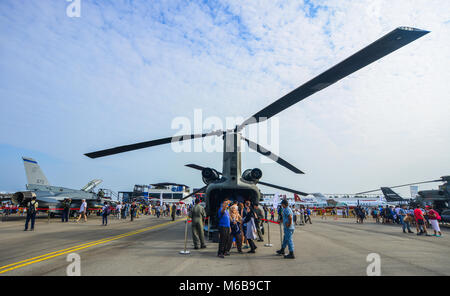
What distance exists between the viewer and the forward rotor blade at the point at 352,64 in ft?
13.3

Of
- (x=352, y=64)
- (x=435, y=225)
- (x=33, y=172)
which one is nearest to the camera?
(x=352, y=64)

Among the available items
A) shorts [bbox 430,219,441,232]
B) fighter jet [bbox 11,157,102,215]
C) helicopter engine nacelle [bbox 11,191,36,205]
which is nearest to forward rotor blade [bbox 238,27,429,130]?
shorts [bbox 430,219,441,232]

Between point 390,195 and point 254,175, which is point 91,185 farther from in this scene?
point 390,195

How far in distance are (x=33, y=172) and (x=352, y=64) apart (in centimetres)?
2670

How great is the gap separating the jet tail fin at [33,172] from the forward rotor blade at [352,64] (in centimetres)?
2386

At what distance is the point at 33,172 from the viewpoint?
20719mm

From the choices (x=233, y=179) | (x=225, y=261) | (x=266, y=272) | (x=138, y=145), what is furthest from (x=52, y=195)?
(x=266, y=272)

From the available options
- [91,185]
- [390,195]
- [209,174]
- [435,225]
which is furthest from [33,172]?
[390,195]

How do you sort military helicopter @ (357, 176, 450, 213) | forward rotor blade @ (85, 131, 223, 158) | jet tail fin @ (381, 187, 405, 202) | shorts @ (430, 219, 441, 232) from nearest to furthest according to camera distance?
forward rotor blade @ (85, 131, 223, 158) → shorts @ (430, 219, 441, 232) → military helicopter @ (357, 176, 450, 213) → jet tail fin @ (381, 187, 405, 202)

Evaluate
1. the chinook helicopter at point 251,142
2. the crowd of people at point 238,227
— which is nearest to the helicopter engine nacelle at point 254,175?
the chinook helicopter at point 251,142

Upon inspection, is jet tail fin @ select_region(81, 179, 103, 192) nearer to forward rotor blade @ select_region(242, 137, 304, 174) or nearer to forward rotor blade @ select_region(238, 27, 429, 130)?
forward rotor blade @ select_region(242, 137, 304, 174)

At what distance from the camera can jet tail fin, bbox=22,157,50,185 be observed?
20234mm

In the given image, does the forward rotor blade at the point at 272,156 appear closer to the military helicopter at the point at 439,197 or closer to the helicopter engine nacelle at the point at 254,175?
the helicopter engine nacelle at the point at 254,175

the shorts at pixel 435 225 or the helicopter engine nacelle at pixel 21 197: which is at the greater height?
the helicopter engine nacelle at pixel 21 197
